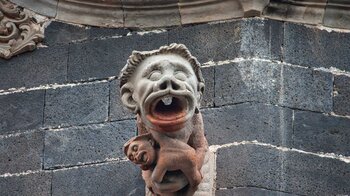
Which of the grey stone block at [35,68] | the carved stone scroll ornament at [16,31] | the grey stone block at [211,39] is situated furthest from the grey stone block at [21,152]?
the grey stone block at [211,39]

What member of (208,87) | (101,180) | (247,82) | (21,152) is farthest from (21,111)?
(247,82)

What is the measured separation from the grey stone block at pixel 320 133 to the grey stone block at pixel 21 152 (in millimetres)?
1293

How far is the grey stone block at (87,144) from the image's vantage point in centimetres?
923

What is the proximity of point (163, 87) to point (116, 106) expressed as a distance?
139 centimetres

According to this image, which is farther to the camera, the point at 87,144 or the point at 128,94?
the point at 87,144

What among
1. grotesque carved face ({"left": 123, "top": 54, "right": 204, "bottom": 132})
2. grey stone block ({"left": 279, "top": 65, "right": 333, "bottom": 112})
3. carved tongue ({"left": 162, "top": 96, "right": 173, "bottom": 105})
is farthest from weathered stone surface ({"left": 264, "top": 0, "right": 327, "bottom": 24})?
carved tongue ({"left": 162, "top": 96, "right": 173, "bottom": 105})

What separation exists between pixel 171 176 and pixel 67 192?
40.7 inches

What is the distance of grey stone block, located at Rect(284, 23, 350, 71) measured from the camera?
9.39 metres

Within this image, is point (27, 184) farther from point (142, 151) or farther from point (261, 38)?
point (261, 38)

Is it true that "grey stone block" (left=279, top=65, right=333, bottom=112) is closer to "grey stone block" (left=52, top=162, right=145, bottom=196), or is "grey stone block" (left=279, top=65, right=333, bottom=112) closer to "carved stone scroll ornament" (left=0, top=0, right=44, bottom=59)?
"grey stone block" (left=52, top=162, right=145, bottom=196)

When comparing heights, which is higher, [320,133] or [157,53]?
[157,53]

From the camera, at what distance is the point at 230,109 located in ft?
29.9

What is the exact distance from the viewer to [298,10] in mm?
9555

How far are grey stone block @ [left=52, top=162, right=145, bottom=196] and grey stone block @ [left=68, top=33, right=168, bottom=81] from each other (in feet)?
1.99
